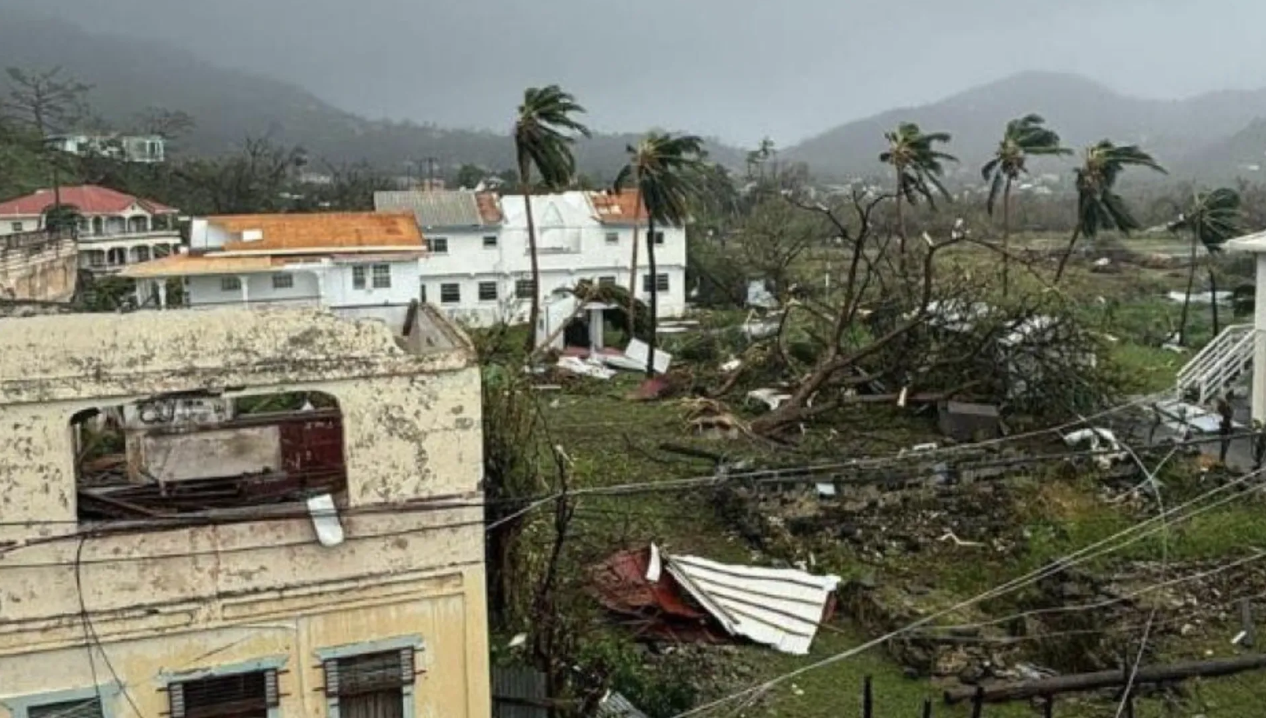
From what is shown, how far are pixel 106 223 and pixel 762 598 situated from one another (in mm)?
46829

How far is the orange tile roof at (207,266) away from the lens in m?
34.5

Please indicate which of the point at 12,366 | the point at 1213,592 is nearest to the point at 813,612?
the point at 1213,592

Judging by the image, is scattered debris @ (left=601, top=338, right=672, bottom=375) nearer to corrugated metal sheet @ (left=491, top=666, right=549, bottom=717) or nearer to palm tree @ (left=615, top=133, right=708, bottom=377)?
palm tree @ (left=615, top=133, right=708, bottom=377)

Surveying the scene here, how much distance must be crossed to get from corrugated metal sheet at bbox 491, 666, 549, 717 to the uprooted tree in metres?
13.9

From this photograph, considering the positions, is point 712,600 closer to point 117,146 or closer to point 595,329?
point 595,329

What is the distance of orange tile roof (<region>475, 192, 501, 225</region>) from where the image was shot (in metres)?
43.4

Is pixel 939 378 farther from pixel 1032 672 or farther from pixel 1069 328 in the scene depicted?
pixel 1032 672

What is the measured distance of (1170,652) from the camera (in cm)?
1409

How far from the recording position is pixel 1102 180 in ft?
117

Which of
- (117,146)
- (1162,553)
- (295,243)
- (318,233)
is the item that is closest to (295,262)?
(295,243)

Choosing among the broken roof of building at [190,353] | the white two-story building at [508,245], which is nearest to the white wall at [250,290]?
the white two-story building at [508,245]

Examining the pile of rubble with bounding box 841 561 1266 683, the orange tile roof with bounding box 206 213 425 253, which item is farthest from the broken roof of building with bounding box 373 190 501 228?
the pile of rubble with bounding box 841 561 1266 683

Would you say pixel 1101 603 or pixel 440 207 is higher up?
pixel 440 207

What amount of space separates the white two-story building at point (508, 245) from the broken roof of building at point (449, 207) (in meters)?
0.04
